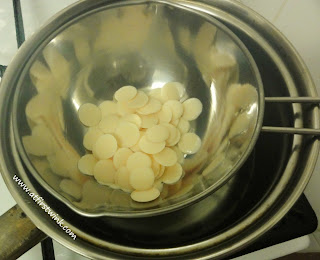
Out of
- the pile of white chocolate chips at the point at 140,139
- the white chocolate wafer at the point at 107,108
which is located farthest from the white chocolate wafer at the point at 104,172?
the white chocolate wafer at the point at 107,108

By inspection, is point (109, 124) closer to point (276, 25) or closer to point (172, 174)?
point (172, 174)

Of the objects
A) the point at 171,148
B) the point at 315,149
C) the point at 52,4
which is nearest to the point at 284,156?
the point at 315,149

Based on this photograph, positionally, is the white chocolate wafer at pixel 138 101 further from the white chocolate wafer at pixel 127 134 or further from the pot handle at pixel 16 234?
the pot handle at pixel 16 234

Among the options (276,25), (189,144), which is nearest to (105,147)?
(189,144)

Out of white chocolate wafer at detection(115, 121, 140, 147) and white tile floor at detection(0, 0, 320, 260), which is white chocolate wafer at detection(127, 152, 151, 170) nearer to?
white chocolate wafer at detection(115, 121, 140, 147)

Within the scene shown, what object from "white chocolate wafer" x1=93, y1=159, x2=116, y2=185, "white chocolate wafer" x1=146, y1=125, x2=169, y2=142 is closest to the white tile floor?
"white chocolate wafer" x1=93, y1=159, x2=116, y2=185

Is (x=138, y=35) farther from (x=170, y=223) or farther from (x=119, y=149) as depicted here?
(x=170, y=223)
